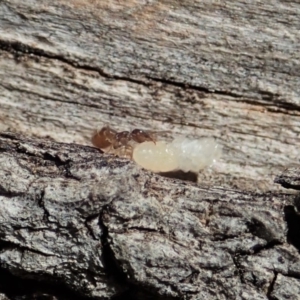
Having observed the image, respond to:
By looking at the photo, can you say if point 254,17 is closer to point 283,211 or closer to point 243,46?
point 243,46

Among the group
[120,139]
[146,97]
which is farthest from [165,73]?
[120,139]

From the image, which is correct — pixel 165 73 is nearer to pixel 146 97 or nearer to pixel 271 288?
pixel 146 97

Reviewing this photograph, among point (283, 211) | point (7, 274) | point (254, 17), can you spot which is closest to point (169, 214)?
point (283, 211)

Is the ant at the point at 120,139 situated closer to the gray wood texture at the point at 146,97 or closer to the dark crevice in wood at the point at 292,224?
the gray wood texture at the point at 146,97

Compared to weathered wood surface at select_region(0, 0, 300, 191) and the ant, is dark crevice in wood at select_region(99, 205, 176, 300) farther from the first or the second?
weathered wood surface at select_region(0, 0, 300, 191)

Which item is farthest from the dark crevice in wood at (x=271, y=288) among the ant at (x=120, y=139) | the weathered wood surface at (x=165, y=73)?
the ant at (x=120, y=139)

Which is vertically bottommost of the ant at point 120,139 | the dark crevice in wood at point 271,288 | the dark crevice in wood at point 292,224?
the ant at point 120,139

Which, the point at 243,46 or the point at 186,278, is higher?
the point at 243,46
